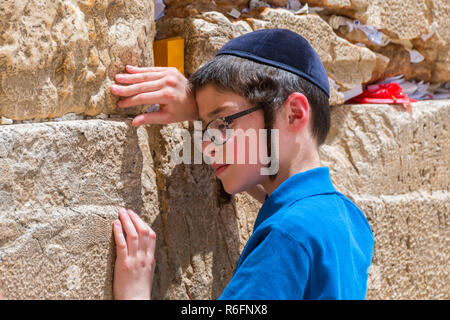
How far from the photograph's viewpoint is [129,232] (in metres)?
1.54

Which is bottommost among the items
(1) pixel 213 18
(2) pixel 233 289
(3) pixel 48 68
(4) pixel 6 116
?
(2) pixel 233 289

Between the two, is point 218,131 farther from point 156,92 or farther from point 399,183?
point 399,183

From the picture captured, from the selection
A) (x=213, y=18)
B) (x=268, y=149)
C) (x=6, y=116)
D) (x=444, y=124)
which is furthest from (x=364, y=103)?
(x=6, y=116)

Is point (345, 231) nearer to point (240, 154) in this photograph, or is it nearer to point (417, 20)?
point (240, 154)

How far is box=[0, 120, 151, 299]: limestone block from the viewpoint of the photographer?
1.30m

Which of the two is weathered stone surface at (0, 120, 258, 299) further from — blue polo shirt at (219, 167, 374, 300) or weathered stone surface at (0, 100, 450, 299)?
blue polo shirt at (219, 167, 374, 300)

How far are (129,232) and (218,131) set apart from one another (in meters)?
0.39

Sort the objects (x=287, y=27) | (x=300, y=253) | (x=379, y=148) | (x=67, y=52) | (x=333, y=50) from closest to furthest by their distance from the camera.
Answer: (x=300, y=253), (x=67, y=52), (x=287, y=27), (x=333, y=50), (x=379, y=148)

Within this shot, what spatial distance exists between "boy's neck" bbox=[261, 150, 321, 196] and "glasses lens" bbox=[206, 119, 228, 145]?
0.57ft

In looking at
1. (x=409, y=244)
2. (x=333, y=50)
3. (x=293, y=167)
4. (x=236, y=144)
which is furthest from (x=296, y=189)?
(x=409, y=244)

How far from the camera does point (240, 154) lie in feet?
4.84

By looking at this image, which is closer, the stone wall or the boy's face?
the stone wall

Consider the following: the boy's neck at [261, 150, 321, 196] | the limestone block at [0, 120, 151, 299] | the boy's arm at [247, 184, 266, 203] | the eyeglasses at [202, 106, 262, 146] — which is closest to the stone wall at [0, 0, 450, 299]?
the limestone block at [0, 120, 151, 299]

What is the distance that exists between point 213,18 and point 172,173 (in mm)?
545
